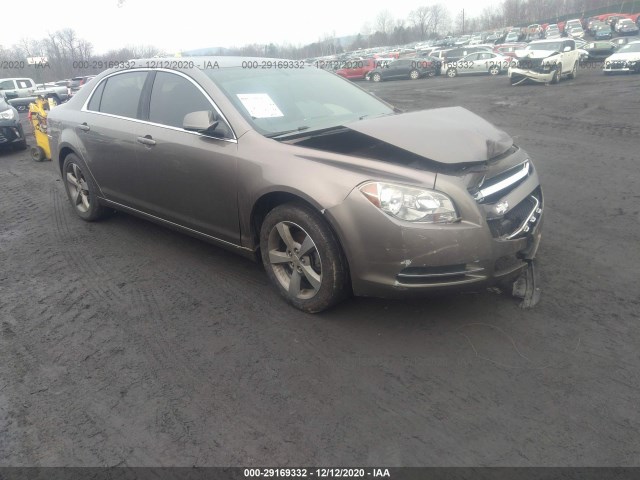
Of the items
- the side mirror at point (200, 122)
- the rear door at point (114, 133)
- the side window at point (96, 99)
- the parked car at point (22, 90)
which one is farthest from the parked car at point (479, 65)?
the side mirror at point (200, 122)

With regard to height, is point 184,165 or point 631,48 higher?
point 184,165

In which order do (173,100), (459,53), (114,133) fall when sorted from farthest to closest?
(459,53)
(114,133)
(173,100)

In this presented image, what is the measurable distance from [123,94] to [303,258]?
277 centimetres

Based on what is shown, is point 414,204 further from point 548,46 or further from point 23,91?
point 23,91

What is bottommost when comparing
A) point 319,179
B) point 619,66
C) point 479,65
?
point 619,66

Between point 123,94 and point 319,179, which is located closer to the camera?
point 319,179

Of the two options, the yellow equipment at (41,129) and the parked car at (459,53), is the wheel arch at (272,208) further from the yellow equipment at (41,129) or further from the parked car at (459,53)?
the parked car at (459,53)

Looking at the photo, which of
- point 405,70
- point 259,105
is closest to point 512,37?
point 405,70

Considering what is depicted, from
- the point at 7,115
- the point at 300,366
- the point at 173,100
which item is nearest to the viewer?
the point at 300,366

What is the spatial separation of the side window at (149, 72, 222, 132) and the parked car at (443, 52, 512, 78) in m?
26.9

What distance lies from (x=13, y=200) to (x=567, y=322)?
7.10 m

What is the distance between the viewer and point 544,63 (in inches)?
753

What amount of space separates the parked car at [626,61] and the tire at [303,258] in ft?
72.3

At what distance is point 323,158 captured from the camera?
3229mm
